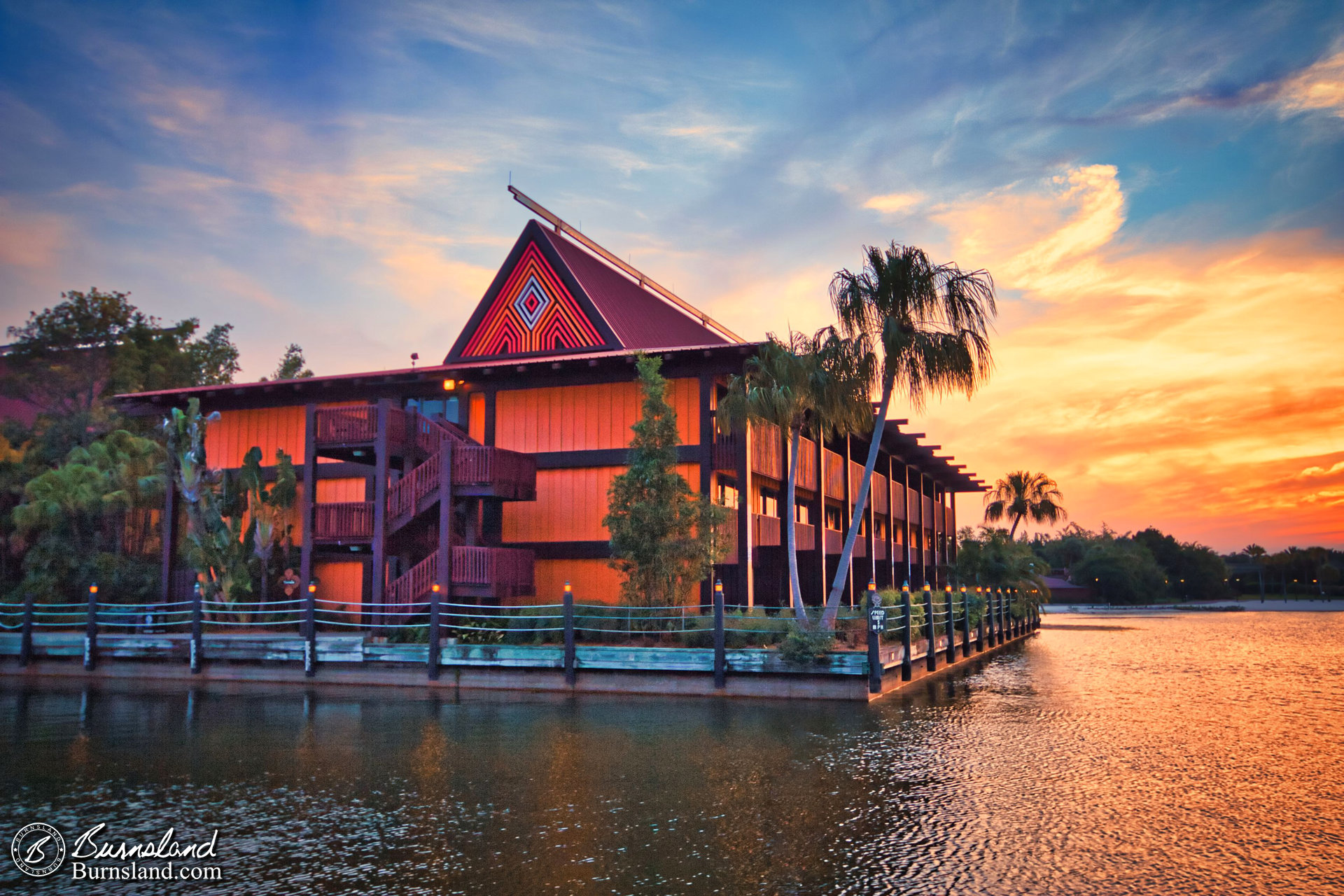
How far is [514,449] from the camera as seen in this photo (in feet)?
92.1

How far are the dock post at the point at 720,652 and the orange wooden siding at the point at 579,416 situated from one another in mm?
7978

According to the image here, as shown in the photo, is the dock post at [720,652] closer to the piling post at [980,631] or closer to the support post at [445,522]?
the support post at [445,522]

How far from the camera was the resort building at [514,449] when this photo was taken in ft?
81.4

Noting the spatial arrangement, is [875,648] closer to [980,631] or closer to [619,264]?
[980,631]

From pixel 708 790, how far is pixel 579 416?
711 inches

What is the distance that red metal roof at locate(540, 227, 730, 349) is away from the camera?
95.8 ft

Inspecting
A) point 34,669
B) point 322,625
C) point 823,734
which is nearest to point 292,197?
point 322,625

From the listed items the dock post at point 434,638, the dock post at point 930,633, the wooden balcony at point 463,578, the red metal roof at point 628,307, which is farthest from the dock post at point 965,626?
the dock post at point 434,638

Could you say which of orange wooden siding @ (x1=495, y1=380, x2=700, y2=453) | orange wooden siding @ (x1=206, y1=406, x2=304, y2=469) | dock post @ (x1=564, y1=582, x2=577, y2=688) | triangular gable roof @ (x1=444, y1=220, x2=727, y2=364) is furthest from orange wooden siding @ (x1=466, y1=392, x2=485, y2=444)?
dock post @ (x1=564, y1=582, x2=577, y2=688)

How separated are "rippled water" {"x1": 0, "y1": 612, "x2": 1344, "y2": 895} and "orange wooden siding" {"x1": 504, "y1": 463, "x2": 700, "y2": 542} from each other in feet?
27.6

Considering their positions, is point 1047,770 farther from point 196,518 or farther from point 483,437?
point 196,518

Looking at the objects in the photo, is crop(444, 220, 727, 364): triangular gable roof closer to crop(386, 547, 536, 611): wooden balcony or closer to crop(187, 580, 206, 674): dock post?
crop(386, 547, 536, 611): wooden balcony

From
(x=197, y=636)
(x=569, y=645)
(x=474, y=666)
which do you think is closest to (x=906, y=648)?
(x=569, y=645)

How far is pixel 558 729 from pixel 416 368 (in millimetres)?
16604
